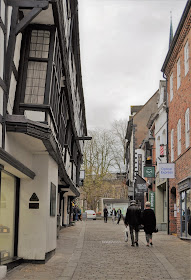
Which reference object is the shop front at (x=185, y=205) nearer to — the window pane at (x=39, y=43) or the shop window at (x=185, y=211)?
the shop window at (x=185, y=211)

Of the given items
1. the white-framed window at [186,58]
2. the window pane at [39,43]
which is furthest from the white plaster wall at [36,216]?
the white-framed window at [186,58]

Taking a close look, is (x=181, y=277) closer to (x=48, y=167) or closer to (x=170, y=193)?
(x=48, y=167)

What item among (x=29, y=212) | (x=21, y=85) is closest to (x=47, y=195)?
(x=29, y=212)

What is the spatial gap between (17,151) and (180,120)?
12.6m

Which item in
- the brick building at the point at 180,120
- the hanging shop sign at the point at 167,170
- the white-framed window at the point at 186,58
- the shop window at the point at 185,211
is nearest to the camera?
the shop window at the point at 185,211

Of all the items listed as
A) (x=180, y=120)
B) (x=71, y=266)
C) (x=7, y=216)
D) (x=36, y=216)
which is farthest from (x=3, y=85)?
(x=180, y=120)

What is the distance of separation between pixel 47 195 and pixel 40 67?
3170 millimetres

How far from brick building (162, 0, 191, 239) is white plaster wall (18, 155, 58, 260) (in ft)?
27.3

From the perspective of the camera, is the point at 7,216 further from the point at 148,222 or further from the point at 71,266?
the point at 148,222

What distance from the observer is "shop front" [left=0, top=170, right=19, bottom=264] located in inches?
403

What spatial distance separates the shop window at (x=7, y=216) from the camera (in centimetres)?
1023

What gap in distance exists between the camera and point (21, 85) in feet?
36.0

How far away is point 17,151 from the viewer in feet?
34.7

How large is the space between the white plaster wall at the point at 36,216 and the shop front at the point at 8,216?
18cm
